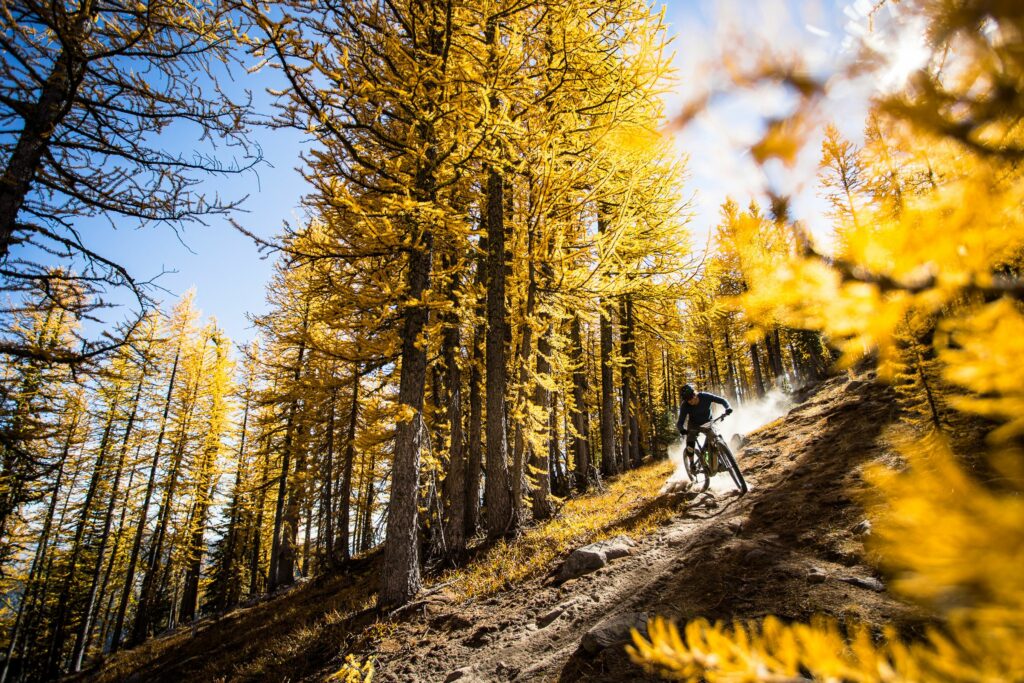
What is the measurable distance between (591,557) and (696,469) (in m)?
2.95

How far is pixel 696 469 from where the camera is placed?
6.68 m

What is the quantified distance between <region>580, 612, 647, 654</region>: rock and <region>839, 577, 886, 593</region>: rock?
1513mm

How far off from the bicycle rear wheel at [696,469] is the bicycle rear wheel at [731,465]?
402 millimetres

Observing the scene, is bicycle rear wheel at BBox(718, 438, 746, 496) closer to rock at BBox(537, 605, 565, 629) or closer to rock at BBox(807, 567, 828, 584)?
rock at BBox(807, 567, 828, 584)

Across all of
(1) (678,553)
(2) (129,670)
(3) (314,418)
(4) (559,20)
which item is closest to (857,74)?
(1) (678,553)

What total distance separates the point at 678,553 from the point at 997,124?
14.7 ft

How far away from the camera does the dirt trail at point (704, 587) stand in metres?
2.93

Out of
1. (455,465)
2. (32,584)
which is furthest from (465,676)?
(32,584)

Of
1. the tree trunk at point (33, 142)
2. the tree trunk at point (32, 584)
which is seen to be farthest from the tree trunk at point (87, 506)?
the tree trunk at point (33, 142)

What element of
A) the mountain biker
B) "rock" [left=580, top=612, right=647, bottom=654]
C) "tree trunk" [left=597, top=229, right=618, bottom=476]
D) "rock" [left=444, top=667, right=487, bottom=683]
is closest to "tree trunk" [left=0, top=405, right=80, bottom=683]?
"rock" [left=444, top=667, right=487, bottom=683]

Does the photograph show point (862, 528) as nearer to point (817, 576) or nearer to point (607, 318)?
point (817, 576)

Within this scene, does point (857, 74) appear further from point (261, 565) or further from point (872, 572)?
point (261, 565)

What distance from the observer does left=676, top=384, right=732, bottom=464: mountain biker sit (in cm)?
638

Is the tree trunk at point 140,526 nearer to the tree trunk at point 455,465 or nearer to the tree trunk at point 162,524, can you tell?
the tree trunk at point 162,524
